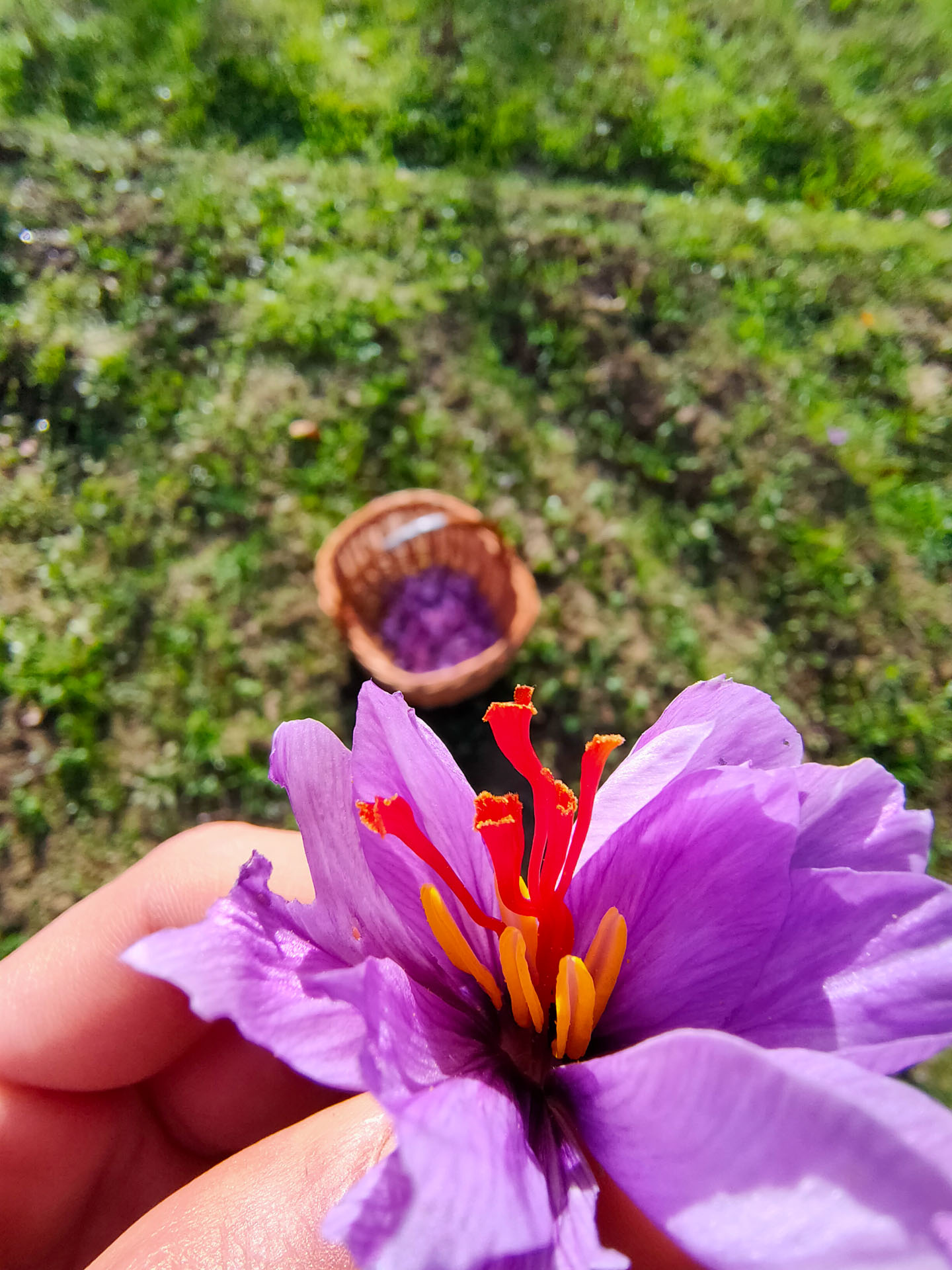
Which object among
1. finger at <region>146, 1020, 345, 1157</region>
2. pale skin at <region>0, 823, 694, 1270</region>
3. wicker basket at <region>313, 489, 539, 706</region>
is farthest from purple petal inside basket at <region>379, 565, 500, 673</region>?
finger at <region>146, 1020, 345, 1157</region>

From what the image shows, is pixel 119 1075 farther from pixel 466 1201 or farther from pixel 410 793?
pixel 466 1201

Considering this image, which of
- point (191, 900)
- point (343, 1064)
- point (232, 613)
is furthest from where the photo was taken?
point (232, 613)

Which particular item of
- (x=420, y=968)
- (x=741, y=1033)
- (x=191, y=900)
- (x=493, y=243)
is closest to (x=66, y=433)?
(x=493, y=243)

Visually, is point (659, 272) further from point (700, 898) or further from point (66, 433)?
point (700, 898)

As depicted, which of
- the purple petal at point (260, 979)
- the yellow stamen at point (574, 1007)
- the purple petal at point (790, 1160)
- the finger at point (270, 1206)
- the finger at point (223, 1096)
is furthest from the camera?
the finger at point (223, 1096)

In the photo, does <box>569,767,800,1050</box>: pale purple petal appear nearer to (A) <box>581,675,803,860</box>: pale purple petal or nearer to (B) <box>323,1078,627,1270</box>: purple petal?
(A) <box>581,675,803,860</box>: pale purple petal

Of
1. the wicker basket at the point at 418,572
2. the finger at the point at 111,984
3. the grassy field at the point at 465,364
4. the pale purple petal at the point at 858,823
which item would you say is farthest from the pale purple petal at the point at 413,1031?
the grassy field at the point at 465,364

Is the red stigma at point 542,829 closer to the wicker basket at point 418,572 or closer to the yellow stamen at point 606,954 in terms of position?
the yellow stamen at point 606,954
